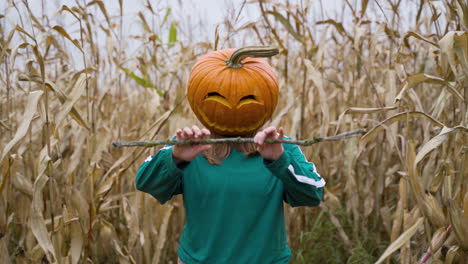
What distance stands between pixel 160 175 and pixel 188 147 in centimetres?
15

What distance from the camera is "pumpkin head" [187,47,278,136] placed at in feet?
3.85

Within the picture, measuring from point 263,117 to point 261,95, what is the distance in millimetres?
62

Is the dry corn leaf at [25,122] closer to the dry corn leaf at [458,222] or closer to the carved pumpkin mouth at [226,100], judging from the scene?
the carved pumpkin mouth at [226,100]

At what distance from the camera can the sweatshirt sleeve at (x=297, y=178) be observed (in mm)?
1093

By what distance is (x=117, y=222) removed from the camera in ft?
6.96

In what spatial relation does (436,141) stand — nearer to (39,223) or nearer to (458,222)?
(458,222)

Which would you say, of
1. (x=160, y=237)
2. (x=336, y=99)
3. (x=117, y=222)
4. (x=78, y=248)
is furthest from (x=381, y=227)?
(x=78, y=248)

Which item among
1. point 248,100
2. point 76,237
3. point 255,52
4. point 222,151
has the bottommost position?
point 76,237

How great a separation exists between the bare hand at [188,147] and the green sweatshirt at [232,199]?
0.30ft

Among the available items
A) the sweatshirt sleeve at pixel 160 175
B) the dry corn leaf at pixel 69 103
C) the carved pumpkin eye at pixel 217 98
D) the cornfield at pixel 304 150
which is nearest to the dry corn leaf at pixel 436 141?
the cornfield at pixel 304 150

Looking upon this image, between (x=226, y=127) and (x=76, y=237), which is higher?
(x=226, y=127)

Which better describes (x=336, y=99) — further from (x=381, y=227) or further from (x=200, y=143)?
(x=200, y=143)

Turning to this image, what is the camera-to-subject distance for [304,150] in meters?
1.84

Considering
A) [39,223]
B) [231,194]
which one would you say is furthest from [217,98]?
[39,223]
